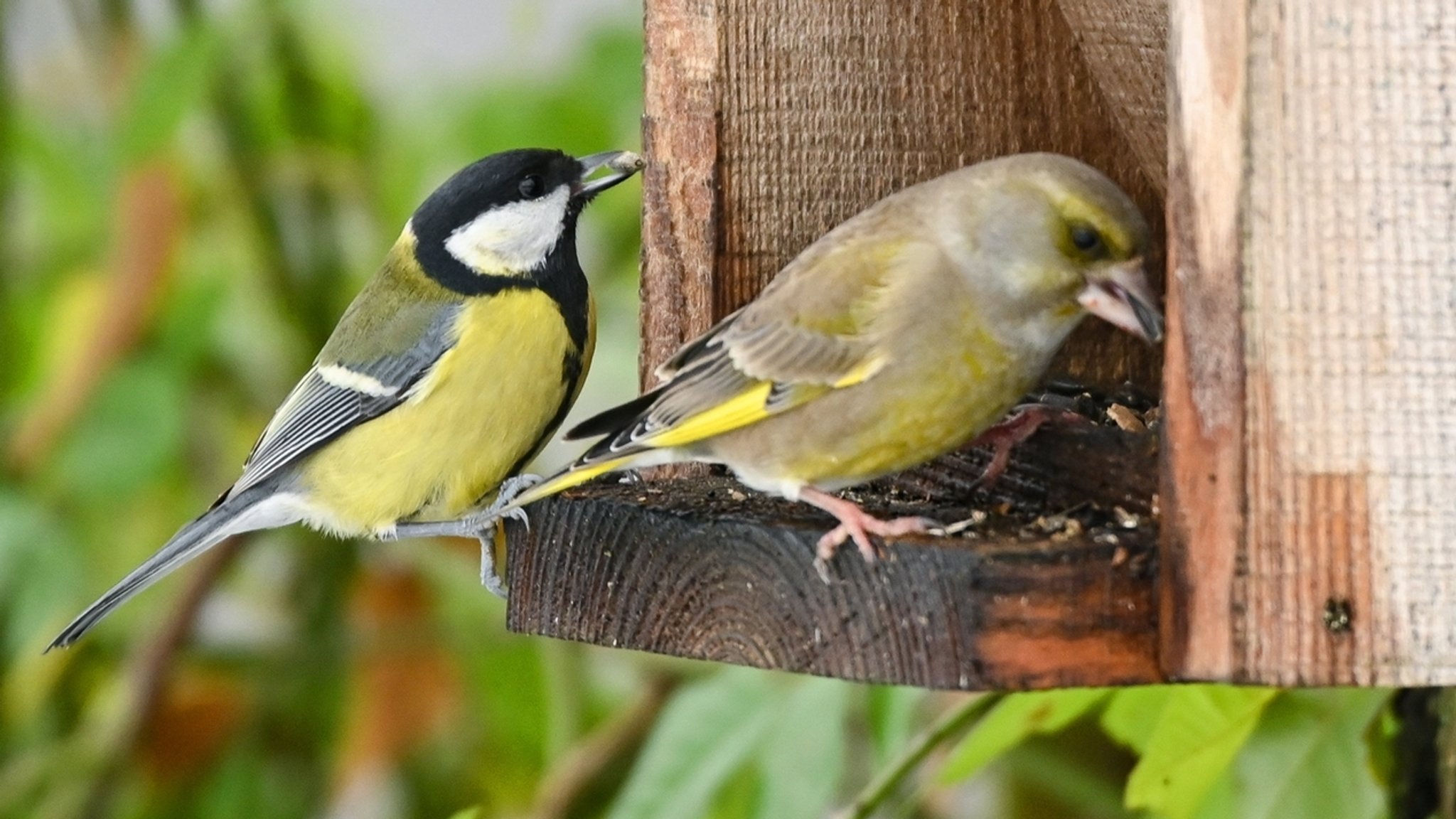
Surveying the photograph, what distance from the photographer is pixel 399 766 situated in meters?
4.43

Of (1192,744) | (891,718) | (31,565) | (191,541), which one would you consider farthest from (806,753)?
(31,565)

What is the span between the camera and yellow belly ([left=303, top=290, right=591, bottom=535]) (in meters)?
3.05

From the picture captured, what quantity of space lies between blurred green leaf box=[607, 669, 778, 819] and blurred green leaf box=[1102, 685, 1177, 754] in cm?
51

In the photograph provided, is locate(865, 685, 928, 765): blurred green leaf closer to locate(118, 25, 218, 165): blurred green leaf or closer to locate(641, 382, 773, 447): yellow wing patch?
locate(641, 382, 773, 447): yellow wing patch

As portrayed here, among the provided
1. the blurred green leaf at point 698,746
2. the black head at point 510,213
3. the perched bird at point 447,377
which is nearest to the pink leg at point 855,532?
the blurred green leaf at point 698,746

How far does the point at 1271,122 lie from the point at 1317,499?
1.27 ft

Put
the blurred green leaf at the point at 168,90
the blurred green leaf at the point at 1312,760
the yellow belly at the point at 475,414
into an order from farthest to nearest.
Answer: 1. the blurred green leaf at the point at 168,90
2. the yellow belly at the point at 475,414
3. the blurred green leaf at the point at 1312,760

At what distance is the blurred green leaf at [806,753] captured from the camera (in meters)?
2.58

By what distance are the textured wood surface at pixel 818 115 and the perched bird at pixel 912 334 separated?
1.37ft

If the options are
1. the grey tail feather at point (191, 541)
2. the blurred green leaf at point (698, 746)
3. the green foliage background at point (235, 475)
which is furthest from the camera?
the green foliage background at point (235, 475)

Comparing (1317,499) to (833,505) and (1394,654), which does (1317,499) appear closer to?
(1394,654)

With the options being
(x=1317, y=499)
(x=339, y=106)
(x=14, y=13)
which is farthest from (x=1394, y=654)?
(x=14, y=13)

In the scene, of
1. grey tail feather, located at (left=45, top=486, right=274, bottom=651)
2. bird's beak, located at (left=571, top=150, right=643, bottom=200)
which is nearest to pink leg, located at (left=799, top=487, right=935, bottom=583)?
bird's beak, located at (left=571, top=150, right=643, bottom=200)

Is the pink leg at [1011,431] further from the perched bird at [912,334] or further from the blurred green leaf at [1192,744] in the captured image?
the blurred green leaf at [1192,744]
